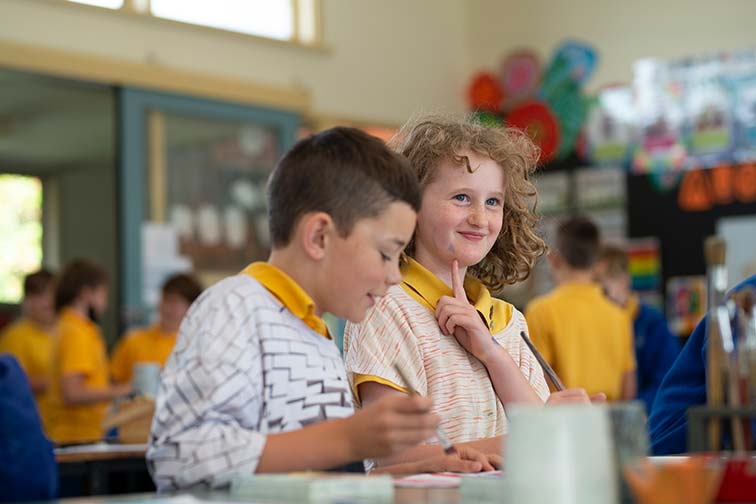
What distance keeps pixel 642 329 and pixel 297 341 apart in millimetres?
3927

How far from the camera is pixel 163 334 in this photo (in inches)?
219

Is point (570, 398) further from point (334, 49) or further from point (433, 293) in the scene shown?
point (334, 49)

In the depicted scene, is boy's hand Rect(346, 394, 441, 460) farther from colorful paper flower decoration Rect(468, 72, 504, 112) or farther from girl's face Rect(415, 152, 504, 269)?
colorful paper flower decoration Rect(468, 72, 504, 112)

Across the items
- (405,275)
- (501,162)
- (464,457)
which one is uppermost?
(501,162)

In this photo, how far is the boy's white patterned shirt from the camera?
1397 millimetres

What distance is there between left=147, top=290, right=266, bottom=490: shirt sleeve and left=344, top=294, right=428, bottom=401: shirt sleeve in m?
0.44

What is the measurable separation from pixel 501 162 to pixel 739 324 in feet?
3.05

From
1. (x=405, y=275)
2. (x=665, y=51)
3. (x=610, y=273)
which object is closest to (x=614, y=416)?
(x=405, y=275)

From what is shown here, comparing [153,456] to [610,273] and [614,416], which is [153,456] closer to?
[614,416]

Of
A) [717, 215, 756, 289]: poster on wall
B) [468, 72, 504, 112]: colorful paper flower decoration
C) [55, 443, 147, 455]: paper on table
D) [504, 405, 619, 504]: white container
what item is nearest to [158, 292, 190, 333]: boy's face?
A: [55, 443, 147, 455]: paper on table

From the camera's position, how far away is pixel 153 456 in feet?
4.70

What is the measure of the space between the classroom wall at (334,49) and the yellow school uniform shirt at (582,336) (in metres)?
3.14

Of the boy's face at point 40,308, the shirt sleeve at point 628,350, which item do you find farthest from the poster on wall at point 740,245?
the boy's face at point 40,308

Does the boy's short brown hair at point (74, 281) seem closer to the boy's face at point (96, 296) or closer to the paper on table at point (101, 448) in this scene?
the boy's face at point (96, 296)
